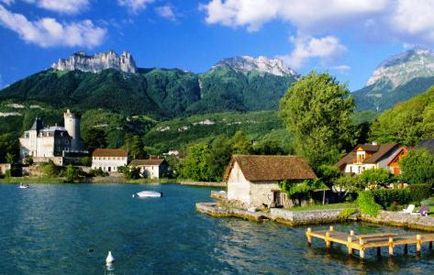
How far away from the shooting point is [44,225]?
48062 mm

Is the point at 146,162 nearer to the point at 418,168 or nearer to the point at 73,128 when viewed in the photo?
the point at 73,128

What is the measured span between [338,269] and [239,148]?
8671 cm

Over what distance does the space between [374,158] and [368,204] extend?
23.8 m

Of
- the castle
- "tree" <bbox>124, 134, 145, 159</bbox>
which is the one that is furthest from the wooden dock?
the castle

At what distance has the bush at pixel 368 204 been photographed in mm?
49250

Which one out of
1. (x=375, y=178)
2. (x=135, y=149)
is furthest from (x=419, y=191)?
(x=135, y=149)

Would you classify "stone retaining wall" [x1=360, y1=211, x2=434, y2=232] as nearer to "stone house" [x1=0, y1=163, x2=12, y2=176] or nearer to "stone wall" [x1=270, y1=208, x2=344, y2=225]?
"stone wall" [x1=270, y1=208, x2=344, y2=225]

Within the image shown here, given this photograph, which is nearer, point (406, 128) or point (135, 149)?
point (406, 128)

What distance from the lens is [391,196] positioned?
173 ft

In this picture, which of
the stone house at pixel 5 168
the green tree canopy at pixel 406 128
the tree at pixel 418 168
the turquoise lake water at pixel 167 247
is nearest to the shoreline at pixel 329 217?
the turquoise lake water at pixel 167 247

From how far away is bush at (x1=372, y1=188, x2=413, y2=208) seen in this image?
2055 inches

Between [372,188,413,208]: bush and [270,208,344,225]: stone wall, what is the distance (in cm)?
515

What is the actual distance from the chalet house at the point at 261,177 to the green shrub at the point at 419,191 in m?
10.7

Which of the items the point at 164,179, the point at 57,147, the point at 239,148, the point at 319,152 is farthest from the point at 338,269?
the point at 57,147
